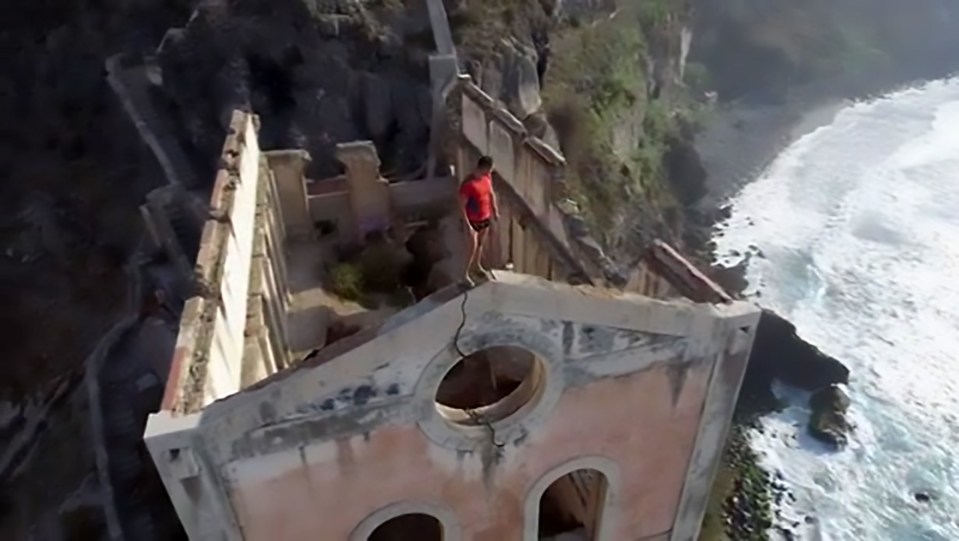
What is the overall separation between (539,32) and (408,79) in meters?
10.2

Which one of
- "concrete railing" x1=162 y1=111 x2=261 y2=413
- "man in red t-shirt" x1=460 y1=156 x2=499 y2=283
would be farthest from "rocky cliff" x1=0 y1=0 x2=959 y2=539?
"man in red t-shirt" x1=460 y1=156 x2=499 y2=283

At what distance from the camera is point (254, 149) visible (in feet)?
48.4

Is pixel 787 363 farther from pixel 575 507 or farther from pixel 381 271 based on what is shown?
pixel 381 271

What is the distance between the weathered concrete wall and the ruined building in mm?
22

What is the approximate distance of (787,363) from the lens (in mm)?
37156

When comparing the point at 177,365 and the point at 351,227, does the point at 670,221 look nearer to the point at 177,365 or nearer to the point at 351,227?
the point at 351,227

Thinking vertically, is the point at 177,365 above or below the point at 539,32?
above

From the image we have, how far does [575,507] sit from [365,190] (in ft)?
23.3

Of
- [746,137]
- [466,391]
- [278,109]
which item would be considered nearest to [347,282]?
[466,391]

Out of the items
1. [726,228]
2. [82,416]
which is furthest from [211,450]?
[726,228]

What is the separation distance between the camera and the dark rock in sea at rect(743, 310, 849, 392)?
36.7m

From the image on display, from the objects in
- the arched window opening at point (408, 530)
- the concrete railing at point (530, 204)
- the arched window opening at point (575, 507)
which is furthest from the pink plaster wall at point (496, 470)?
the concrete railing at point (530, 204)

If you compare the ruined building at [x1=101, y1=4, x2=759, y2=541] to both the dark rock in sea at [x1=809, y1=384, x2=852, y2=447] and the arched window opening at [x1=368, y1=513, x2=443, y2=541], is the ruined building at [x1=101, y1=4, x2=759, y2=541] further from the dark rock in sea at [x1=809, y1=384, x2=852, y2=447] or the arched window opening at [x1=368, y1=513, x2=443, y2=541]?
the dark rock in sea at [x1=809, y1=384, x2=852, y2=447]

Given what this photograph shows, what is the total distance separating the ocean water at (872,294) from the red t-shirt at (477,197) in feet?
87.9
